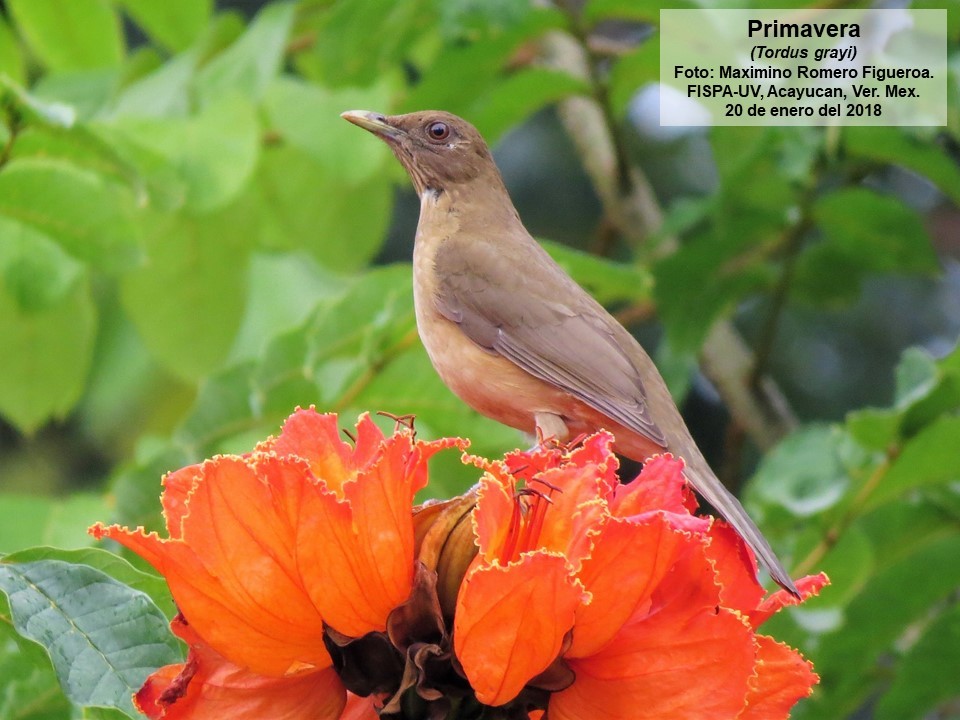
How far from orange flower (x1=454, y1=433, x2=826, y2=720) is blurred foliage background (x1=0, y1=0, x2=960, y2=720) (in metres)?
0.97

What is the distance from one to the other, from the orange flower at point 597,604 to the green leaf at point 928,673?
1.86 meters

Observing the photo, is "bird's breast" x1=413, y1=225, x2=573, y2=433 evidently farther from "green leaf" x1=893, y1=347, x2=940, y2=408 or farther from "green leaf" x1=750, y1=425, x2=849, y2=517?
"green leaf" x1=893, y1=347, x2=940, y2=408

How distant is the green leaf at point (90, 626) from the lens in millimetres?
1715

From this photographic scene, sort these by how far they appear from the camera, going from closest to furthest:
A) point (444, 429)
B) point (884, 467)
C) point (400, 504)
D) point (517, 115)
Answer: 1. point (400, 504)
2. point (884, 467)
3. point (444, 429)
4. point (517, 115)

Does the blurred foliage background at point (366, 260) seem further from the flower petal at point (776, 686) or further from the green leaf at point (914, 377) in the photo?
the flower petal at point (776, 686)

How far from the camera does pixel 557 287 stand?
422cm

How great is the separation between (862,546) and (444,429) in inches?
49.5

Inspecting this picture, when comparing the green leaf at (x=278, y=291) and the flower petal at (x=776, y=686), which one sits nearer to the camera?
the flower petal at (x=776, y=686)

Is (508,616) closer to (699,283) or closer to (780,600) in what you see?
(780,600)

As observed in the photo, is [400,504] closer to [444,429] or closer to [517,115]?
[444,429]

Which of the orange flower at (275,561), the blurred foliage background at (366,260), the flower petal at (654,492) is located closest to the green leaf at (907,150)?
the blurred foliage background at (366,260)

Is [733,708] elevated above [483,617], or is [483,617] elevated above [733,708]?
[483,617]

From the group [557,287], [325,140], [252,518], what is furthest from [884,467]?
[252,518]

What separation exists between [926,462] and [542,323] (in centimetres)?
129
